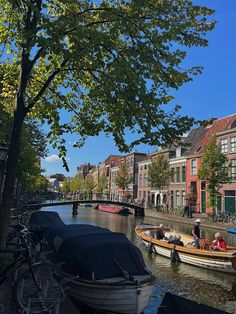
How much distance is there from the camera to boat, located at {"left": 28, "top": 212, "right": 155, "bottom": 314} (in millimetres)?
8383

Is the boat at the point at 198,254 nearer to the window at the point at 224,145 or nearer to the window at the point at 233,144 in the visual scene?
the window at the point at 233,144

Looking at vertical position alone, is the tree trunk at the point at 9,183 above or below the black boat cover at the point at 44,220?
above

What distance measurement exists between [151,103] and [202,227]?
27.8m

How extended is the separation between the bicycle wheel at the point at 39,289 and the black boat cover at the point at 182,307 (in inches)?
80.6

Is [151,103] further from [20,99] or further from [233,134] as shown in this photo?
[233,134]

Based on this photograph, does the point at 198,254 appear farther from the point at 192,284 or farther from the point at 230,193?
the point at 230,193

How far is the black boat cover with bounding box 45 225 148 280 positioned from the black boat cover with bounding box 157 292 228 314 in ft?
8.42

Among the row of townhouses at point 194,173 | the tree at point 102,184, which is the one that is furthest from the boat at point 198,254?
the tree at point 102,184

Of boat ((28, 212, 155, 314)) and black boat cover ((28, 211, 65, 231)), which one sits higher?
black boat cover ((28, 211, 65, 231))

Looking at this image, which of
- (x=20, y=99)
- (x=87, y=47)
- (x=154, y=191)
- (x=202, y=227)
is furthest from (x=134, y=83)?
(x=154, y=191)

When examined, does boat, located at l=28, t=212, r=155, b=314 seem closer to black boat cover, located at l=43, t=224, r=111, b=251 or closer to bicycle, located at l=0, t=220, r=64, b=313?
black boat cover, located at l=43, t=224, r=111, b=251

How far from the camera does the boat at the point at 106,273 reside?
27.5 ft

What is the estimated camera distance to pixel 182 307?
19.8 ft

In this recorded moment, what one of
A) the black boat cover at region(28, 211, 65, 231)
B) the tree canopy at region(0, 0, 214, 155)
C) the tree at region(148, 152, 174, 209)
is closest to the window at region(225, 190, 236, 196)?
the tree at region(148, 152, 174, 209)
